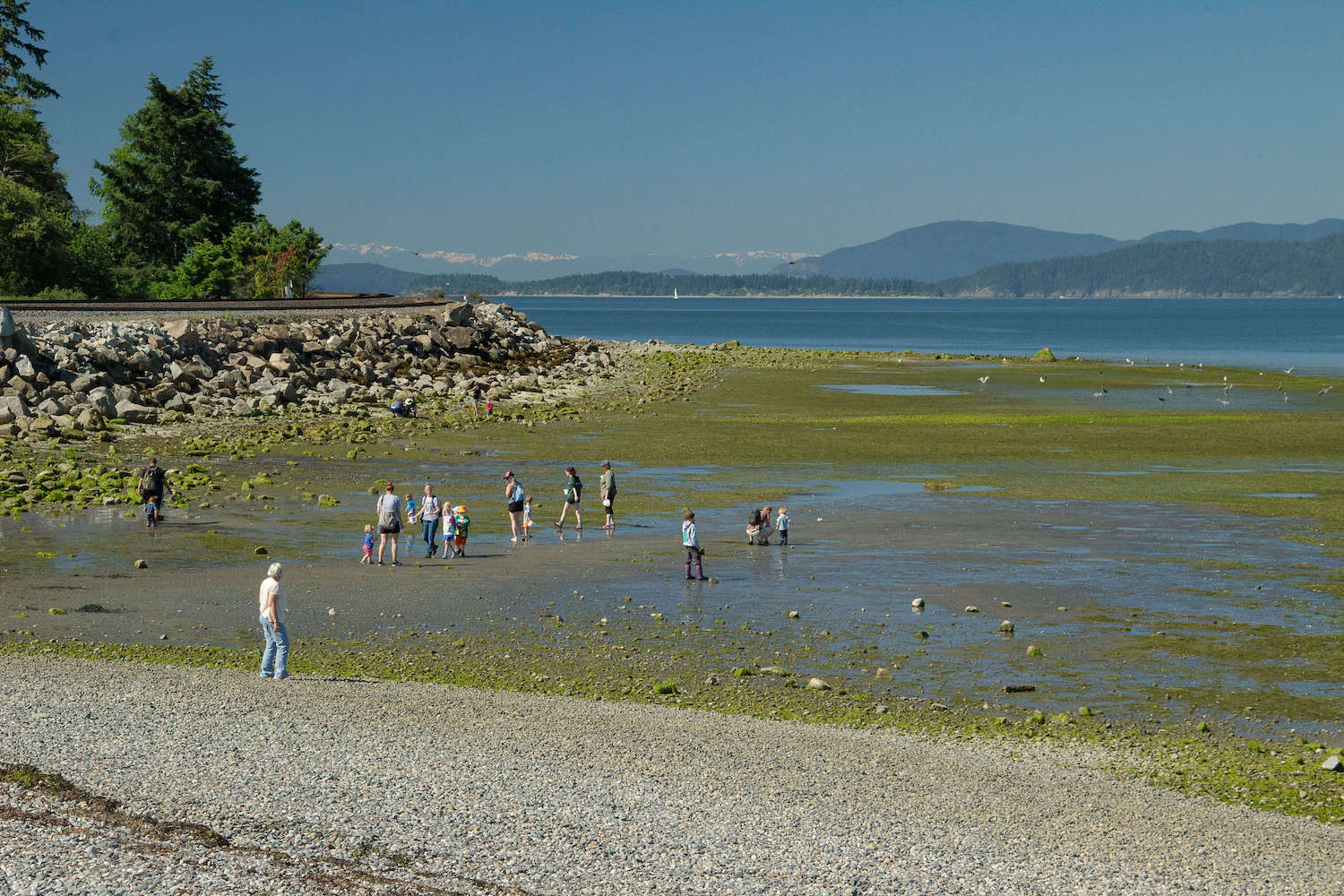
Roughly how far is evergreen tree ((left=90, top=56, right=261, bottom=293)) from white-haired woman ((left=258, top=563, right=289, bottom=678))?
259ft

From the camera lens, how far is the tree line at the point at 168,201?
3275 inches

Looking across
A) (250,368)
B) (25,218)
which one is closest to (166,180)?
(25,218)

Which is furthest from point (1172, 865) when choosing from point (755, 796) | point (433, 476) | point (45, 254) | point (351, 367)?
point (45, 254)

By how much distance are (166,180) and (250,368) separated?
4264 cm

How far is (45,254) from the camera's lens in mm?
71125

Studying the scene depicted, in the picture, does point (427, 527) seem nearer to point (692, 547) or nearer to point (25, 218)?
point (692, 547)

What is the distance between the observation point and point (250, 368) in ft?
186

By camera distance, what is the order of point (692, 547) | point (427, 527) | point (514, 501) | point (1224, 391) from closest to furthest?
point (692, 547) → point (427, 527) → point (514, 501) → point (1224, 391)

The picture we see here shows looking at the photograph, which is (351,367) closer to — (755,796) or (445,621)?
(445,621)

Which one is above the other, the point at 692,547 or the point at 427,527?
the point at 692,547

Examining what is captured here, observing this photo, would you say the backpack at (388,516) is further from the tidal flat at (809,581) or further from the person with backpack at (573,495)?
the person with backpack at (573,495)

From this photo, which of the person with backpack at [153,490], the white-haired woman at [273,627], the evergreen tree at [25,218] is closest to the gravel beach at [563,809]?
the white-haired woman at [273,627]

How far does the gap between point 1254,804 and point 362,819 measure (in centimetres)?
956

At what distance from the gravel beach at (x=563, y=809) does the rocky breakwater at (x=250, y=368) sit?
101ft
